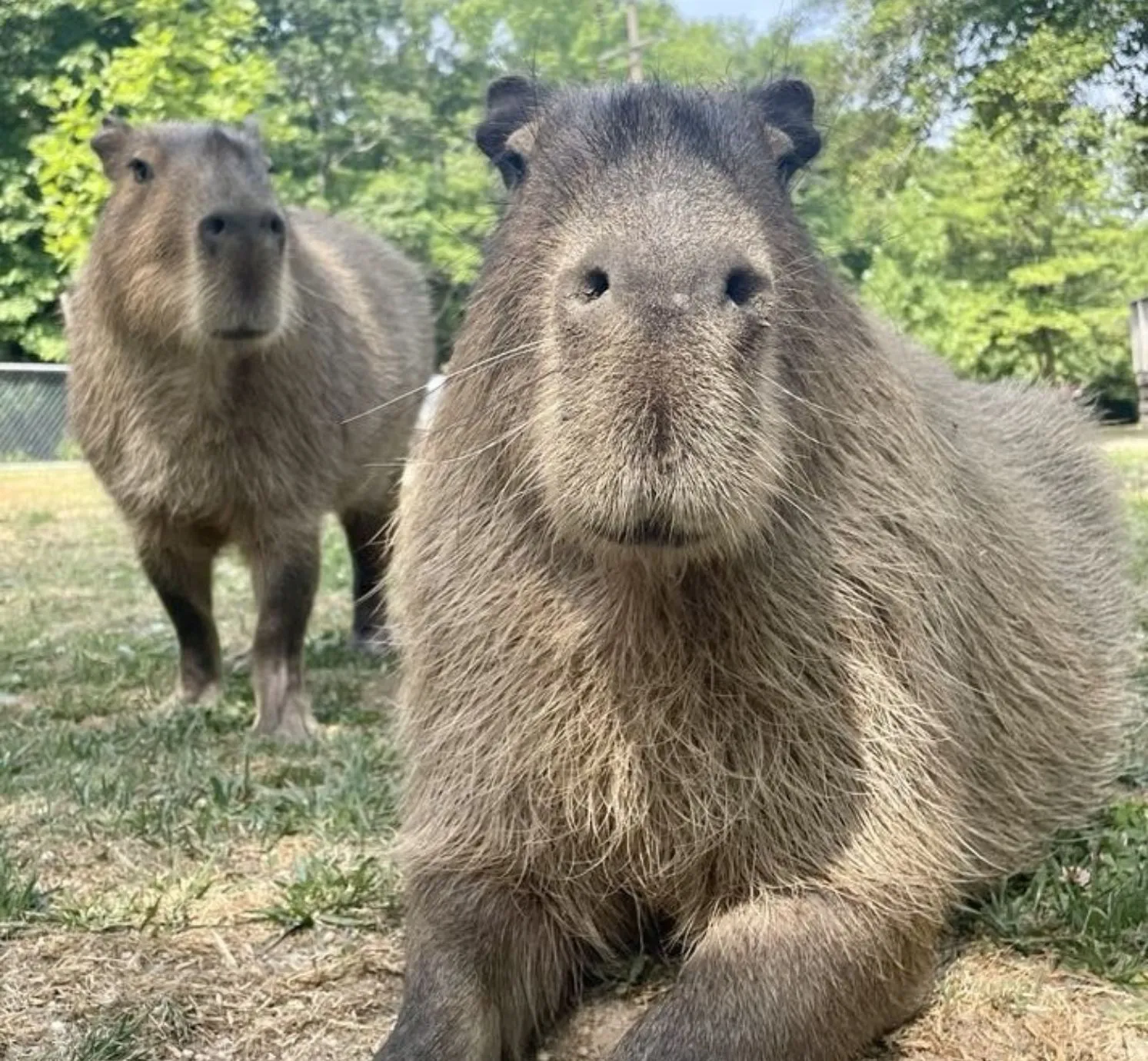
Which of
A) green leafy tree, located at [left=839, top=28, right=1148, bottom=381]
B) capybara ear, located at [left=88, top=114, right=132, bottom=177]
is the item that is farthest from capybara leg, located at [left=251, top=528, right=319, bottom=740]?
green leafy tree, located at [left=839, top=28, right=1148, bottom=381]

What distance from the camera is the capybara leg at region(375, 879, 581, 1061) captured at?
6.50 ft

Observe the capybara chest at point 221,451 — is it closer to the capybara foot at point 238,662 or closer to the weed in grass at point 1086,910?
the capybara foot at point 238,662

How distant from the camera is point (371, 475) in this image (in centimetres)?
553

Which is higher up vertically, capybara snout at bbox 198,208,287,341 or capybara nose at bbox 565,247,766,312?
capybara nose at bbox 565,247,766,312

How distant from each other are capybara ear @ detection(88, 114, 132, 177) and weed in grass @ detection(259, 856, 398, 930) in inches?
123

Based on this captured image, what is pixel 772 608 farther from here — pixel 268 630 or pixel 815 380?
pixel 268 630

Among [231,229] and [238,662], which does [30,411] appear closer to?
[238,662]

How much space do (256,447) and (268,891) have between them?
83.2 inches

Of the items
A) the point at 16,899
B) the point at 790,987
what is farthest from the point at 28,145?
the point at 790,987

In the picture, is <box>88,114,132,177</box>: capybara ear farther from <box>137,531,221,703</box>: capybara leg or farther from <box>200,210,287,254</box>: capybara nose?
<box>137,531,221,703</box>: capybara leg

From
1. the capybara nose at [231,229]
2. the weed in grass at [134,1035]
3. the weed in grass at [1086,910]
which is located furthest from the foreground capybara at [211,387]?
the weed in grass at [1086,910]

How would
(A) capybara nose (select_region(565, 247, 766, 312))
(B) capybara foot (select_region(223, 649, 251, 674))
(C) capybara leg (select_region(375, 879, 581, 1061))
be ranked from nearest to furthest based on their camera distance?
(A) capybara nose (select_region(565, 247, 766, 312)) → (C) capybara leg (select_region(375, 879, 581, 1061)) → (B) capybara foot (select_region(223, 649, 251, 674))

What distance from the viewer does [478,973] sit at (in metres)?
2.08

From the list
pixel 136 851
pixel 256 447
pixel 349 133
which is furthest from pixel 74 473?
pixel 349 133
